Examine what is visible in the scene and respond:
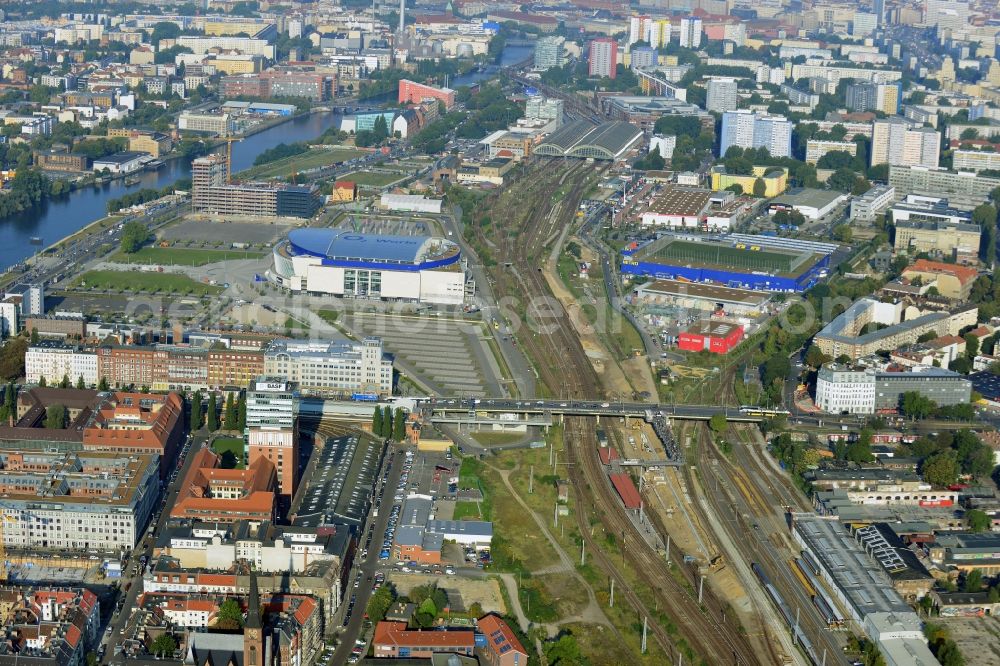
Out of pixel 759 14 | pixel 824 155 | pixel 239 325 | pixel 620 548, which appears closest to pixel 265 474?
pixel 620 548

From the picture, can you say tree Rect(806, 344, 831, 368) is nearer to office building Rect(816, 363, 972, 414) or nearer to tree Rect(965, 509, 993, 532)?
office building Rect(816, 363, 972, 414)

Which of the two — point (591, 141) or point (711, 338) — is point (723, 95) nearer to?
point (591, 141)

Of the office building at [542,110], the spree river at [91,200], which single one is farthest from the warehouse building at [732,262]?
the office building at [542,110]

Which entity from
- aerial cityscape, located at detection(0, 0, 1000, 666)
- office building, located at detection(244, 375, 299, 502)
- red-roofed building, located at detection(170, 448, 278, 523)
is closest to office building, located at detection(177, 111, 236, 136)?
aerial cityscape, located at detection(0, 0, 1000, 666)

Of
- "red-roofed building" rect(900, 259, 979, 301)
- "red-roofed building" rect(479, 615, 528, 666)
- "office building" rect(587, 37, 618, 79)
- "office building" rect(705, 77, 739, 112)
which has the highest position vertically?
"office building" rect(587, 37, 618, 79)

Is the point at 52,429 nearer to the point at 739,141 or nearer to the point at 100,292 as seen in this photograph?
the point at 100,292

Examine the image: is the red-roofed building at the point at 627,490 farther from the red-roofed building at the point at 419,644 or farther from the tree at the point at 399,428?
the red-roofed building at the point at 419,644
